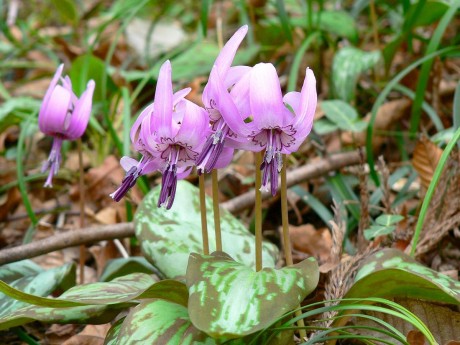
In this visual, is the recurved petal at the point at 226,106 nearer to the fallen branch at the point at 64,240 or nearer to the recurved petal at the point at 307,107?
the recurved petal at the point at 307,107

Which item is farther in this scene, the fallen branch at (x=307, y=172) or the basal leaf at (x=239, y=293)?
the fallen branch at (x=307, y=172)

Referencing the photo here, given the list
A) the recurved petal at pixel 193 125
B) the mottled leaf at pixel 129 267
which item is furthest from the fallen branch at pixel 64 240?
the recurved petal at pixel 193 125

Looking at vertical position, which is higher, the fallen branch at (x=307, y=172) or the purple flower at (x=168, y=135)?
the purple flower at (x=168, y=135)

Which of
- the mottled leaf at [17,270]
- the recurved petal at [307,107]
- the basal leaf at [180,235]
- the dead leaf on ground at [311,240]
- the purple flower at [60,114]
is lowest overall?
→ the dead leaf on ground at [311,240]

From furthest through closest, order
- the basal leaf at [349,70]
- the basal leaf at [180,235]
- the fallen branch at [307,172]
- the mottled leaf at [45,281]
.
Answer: the basal leaf at [349,70]
the fallen branch at [307,172]
the mottled leaf at [45,281]
the basal leaf at [180,235]

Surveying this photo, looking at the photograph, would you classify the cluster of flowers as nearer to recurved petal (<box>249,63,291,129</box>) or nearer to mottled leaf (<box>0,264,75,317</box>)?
recurved petal (<box>249,63,291,129</box>)

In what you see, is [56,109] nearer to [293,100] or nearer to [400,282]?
[293,100]

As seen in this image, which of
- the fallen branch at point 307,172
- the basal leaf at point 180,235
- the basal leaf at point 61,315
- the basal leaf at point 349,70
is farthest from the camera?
the basal leaf at point 349,70

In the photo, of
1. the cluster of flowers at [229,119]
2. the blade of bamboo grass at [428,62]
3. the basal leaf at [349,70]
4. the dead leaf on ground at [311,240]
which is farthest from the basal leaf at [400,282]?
the basal leaf at [349,70]
